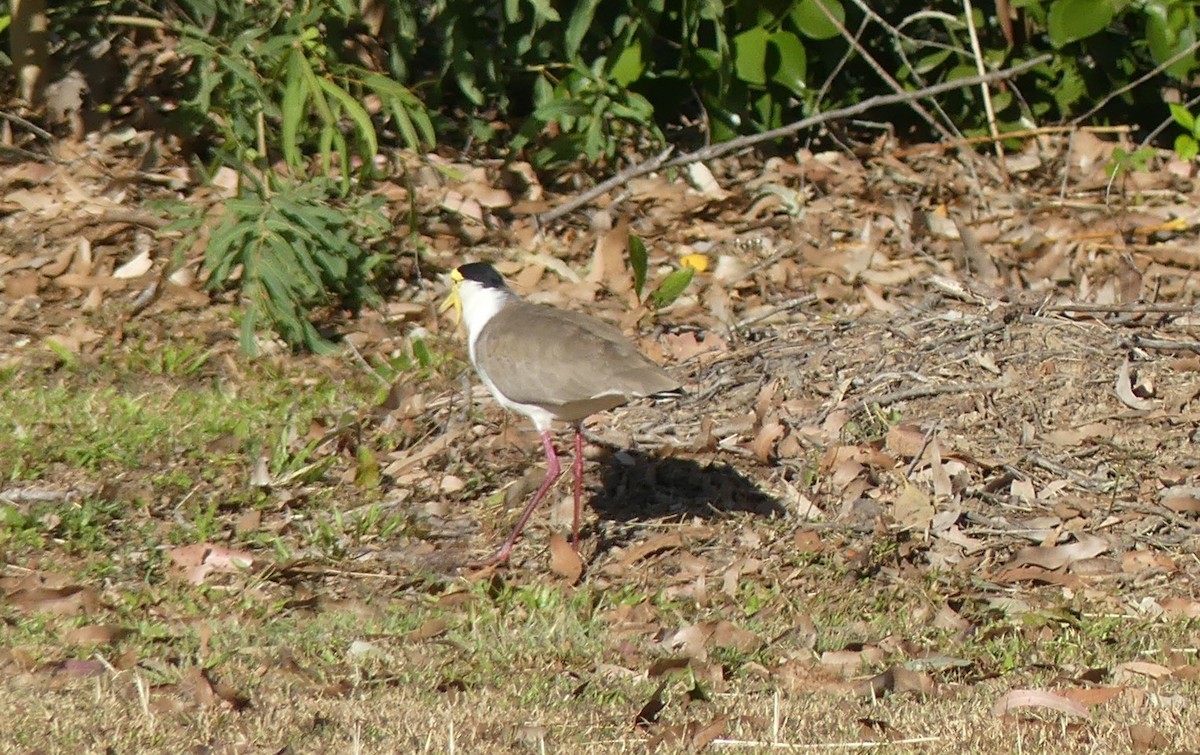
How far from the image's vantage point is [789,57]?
32.2ft

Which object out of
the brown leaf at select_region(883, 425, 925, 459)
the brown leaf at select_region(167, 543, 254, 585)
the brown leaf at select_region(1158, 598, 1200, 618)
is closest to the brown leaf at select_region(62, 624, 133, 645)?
the brown leaf at select_region(167, 543, 254, 585)

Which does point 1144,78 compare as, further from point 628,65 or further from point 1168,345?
point 628,65

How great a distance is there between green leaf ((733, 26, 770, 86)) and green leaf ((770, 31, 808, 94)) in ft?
0.33

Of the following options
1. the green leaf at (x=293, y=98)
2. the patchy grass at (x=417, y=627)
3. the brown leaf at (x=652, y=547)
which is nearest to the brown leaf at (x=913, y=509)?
the patchy grass at (x=417, y=627)

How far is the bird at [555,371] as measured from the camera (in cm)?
628

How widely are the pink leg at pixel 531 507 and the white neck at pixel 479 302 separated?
632 mm

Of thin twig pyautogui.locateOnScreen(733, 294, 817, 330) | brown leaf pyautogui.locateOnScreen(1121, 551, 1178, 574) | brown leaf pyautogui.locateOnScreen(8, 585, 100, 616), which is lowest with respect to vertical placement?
thin twig pyautogui.locateOnScreen(733, 294, 817, 330)

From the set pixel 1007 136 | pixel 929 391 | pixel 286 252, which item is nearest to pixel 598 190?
pixel 286 252

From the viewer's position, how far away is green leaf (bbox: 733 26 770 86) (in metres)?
9.71

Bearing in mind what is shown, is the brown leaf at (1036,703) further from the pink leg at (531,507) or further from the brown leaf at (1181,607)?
the pink leg at (531,507)

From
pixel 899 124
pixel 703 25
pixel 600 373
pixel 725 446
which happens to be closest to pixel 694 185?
pixel 703 25

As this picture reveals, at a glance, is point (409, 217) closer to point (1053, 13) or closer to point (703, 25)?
point (703, 25)

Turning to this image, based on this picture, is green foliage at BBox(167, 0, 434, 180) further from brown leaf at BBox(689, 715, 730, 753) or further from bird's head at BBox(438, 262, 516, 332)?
brown leaf at BBox(689, 715, 730, 753)

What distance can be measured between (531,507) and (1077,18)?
16.4ft
